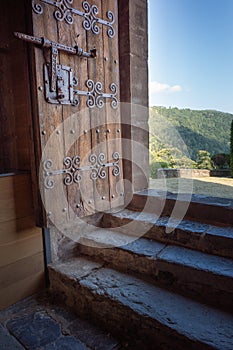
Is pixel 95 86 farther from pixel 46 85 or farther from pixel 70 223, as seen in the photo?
pixel 70 223

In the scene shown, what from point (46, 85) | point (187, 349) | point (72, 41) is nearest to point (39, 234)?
point (46, 85)

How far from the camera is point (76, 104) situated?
1502 millimetres

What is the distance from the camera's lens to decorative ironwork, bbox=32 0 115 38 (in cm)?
132

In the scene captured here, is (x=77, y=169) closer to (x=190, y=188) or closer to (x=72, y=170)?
(x=72, y=170)

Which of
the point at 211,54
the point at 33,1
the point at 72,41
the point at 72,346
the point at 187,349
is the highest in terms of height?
the point at 211,54

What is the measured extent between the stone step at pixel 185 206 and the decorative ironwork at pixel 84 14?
3.86 ft

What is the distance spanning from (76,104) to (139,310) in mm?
1171

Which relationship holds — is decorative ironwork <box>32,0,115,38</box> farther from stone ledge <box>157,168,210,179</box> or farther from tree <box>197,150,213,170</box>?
tree <box>197,150,213,170</box>

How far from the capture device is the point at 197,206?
161 cm

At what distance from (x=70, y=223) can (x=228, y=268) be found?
0.98 meters

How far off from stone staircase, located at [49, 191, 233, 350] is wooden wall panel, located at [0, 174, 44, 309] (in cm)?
14

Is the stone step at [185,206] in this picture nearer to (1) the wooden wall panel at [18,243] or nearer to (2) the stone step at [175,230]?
(2) the stone step at [175,230]

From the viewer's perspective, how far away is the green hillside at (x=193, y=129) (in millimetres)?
6652

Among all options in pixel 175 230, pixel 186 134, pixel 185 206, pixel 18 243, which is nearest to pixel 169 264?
pixel 175 230
